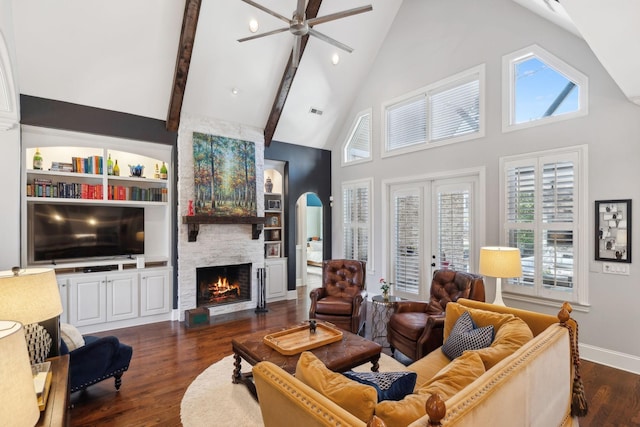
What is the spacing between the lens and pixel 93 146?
4930 mm

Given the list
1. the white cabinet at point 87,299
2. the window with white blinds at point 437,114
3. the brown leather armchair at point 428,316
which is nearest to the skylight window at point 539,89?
the window with white blinds at point 437,114

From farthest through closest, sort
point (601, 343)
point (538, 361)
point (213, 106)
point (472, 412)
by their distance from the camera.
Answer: point (213, 106) → point (601, 343) → point (538, 361) → point (472, 412)

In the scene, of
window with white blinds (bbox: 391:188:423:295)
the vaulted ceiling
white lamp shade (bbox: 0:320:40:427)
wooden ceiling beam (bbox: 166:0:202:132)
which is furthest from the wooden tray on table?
wooden ceiling beam (bbox: 166:0:202:132)

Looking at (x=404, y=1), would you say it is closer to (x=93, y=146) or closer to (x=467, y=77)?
Answer: (x=467, y=77)

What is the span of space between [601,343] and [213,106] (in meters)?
6.30

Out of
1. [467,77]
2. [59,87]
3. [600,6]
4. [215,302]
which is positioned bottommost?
[215,302]

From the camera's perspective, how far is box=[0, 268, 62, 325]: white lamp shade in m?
1.72

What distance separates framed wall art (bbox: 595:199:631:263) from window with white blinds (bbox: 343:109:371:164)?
12.4ft

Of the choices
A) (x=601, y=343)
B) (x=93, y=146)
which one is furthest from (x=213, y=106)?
(x=601, y=343)

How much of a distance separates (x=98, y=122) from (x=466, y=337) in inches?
216

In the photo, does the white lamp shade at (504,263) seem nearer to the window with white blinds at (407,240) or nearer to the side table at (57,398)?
the window with white blinds at (407,240)

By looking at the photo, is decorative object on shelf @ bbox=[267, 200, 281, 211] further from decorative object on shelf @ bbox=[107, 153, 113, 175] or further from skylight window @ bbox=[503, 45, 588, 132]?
skylight window @ bbox=[503, 45, 588, 132]

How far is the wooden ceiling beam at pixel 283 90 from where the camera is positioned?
497 cm

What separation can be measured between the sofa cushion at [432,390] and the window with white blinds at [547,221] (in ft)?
9.41
